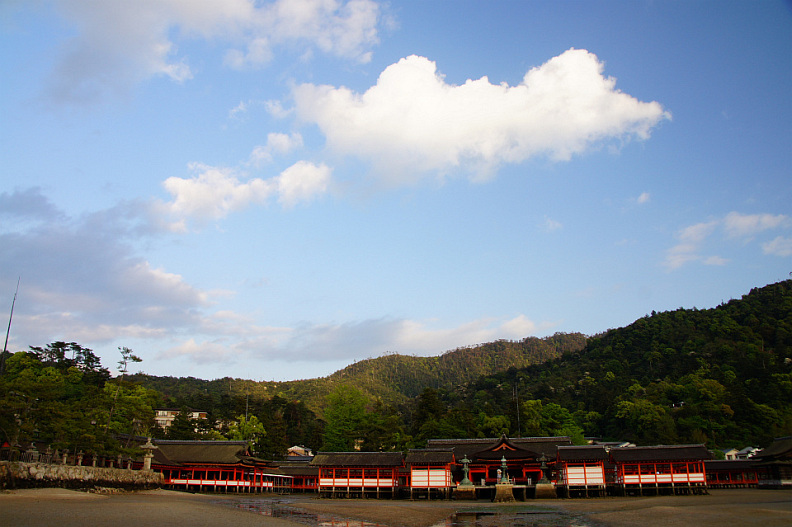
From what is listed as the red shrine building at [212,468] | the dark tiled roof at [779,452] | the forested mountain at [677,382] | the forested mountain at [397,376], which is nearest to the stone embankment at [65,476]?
the red shrine building at [212,468]

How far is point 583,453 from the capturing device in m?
39.9

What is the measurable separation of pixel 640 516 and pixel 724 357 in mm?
73551

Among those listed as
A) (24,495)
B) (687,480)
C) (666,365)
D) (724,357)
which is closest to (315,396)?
(666,365)

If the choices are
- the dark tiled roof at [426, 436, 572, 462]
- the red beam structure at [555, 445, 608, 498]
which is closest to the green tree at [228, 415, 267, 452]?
the dark tiled roof at [426, 436, 572, 462]

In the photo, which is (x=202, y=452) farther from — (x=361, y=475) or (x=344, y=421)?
(x=344, y=421)

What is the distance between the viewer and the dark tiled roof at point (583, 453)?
39.1 m

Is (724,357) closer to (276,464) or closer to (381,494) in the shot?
(381,494)

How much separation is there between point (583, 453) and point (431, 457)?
1208cm

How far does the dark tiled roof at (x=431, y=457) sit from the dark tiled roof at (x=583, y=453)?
8912 mm

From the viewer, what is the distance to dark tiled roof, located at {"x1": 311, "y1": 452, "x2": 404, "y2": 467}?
42469 mm

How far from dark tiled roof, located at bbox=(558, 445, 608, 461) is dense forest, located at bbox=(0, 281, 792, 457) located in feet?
61.3

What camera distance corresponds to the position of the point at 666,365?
89.6 m

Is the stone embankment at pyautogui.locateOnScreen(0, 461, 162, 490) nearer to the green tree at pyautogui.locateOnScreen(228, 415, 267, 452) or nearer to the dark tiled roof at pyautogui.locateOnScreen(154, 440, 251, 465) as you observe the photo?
the dark tiled roof at pyautogui.locateOnScreen(154, 440, 251, 465)

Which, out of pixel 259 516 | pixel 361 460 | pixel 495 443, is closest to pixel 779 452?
pixel 495 443
